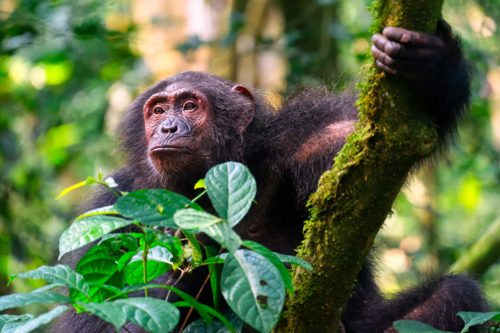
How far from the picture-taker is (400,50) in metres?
2.59

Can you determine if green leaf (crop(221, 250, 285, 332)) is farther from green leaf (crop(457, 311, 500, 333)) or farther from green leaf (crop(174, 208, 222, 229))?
green leaf (crop(457, 311, 500, 333))

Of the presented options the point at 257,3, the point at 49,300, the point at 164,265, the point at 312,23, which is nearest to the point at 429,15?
the point at 164,265

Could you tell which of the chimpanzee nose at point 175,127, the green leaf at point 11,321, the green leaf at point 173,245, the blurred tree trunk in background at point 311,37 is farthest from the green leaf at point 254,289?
the blurred tree trunk in background at point 311,37

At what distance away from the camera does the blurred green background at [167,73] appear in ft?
24.9

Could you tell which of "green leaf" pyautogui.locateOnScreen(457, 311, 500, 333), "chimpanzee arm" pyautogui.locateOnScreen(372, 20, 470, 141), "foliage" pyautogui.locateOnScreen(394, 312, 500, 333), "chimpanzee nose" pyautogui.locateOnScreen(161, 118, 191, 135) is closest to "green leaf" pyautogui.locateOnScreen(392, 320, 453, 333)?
"foliage" pyautogui.locateOnScreen(394, 312, 500, 333)

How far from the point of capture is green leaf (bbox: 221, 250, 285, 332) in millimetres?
2148

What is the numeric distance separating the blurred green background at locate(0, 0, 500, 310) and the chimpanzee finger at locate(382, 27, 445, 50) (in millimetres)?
3366

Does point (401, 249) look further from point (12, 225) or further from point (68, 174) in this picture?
point (68, 174)

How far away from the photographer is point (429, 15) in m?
2.52

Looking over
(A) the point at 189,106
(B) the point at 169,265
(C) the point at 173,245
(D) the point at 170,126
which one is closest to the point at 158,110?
(A) the point at 189,106

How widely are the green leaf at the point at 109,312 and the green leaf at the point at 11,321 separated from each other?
540 mm

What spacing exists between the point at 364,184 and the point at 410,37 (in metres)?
0.70

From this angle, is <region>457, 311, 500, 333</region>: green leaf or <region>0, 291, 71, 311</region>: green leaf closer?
<region>0, 291, 71, 311</region>: green leaf

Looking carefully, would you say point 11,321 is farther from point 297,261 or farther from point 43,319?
point 297,261
